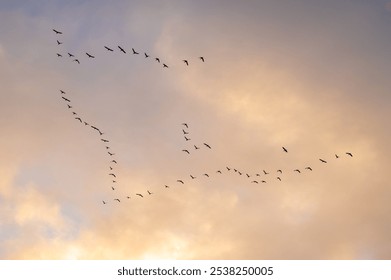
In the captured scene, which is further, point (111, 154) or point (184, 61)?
point (111, 154)

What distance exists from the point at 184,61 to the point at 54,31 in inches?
862

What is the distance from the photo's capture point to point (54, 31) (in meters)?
82.6

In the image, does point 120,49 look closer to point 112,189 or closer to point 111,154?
point 111,154

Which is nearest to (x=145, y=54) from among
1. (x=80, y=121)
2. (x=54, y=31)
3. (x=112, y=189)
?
(x=54, y=31)

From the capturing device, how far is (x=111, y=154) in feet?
340
